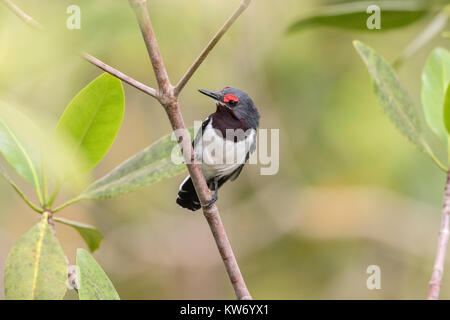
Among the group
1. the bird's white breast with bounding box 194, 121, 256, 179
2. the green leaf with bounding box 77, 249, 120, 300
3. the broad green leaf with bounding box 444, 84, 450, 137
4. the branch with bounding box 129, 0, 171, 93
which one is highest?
the bird's white breast with bounding box 194, 121, 256, 179

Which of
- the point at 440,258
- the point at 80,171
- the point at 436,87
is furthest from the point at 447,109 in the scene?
the point at 80,171

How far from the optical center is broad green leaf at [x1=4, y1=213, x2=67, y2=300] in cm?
146

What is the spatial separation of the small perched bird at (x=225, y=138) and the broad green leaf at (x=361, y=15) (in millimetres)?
680

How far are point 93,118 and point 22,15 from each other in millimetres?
696

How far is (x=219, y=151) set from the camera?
122 inches

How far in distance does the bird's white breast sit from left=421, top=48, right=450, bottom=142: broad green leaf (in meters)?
1.13

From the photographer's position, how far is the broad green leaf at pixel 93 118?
5.70ft

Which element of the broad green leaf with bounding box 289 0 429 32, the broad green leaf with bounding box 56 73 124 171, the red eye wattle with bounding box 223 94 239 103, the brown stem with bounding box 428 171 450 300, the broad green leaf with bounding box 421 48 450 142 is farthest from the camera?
the red eye wattle with bounding box 223 94 239 103

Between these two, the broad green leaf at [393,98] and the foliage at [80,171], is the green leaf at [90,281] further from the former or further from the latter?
the broad green leaf at [393,98]

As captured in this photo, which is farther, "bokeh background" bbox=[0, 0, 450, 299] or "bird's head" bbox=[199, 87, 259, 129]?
"bokeh background" bbox=[0, 0, 450, 299]

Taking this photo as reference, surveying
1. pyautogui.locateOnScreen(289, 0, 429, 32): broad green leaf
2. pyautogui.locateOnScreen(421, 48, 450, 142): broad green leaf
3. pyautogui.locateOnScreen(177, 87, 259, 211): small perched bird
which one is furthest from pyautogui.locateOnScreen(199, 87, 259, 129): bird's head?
pyautogui.locateOnScreen(421, 48, 450, 142): broad green leaf

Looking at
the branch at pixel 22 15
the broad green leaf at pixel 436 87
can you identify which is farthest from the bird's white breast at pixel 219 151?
the branch at pixel 22 15

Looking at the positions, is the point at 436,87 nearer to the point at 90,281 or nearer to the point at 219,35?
the point at 219,35

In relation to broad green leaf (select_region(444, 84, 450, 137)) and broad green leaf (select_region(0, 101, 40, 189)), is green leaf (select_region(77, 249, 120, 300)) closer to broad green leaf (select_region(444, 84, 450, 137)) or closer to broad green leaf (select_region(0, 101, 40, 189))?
broad green leaf (select_region(0, 101, 40, 189))
